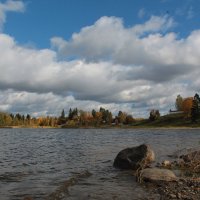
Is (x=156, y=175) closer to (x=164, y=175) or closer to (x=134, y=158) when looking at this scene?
(x=164, y=175)

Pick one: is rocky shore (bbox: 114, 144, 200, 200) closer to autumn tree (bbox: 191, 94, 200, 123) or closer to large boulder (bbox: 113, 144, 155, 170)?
large boulder (bbox: 113, 144, 155, 170)

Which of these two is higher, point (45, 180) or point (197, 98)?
point (197, 98)

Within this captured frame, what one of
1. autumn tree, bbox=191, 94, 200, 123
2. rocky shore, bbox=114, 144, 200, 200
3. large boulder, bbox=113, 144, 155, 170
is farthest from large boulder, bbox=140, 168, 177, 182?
autumn tree, bbox=191, 94, 200, 123

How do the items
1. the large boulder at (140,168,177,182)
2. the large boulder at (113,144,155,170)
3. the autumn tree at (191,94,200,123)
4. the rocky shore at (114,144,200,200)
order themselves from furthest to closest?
1. the autumn tree at (191,94,200,123)
2. the large boulder at (113,144,155,170)
3. the large boulder at (140,168,177,182)
4. the rocky shore at (114,144,200,200)

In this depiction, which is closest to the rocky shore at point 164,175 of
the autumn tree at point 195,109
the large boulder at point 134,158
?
the large boulder at point 134,158

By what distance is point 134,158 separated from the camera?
33688mm

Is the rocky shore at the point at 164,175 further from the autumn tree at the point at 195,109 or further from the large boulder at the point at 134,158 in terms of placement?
the autumn tree at the point at 195,109

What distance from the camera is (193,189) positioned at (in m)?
22.4

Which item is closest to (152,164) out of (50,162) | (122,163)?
(122,163)

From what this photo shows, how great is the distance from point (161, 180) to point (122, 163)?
928 cm

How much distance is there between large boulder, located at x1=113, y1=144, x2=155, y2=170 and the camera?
33.1 meters

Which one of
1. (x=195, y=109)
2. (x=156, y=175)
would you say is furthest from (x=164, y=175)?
(x=195, y=109)

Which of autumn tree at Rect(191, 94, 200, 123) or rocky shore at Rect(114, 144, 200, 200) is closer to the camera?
rocky shore at Rect(114, 144, 200, 200)

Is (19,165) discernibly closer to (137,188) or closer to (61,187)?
(61,187)
